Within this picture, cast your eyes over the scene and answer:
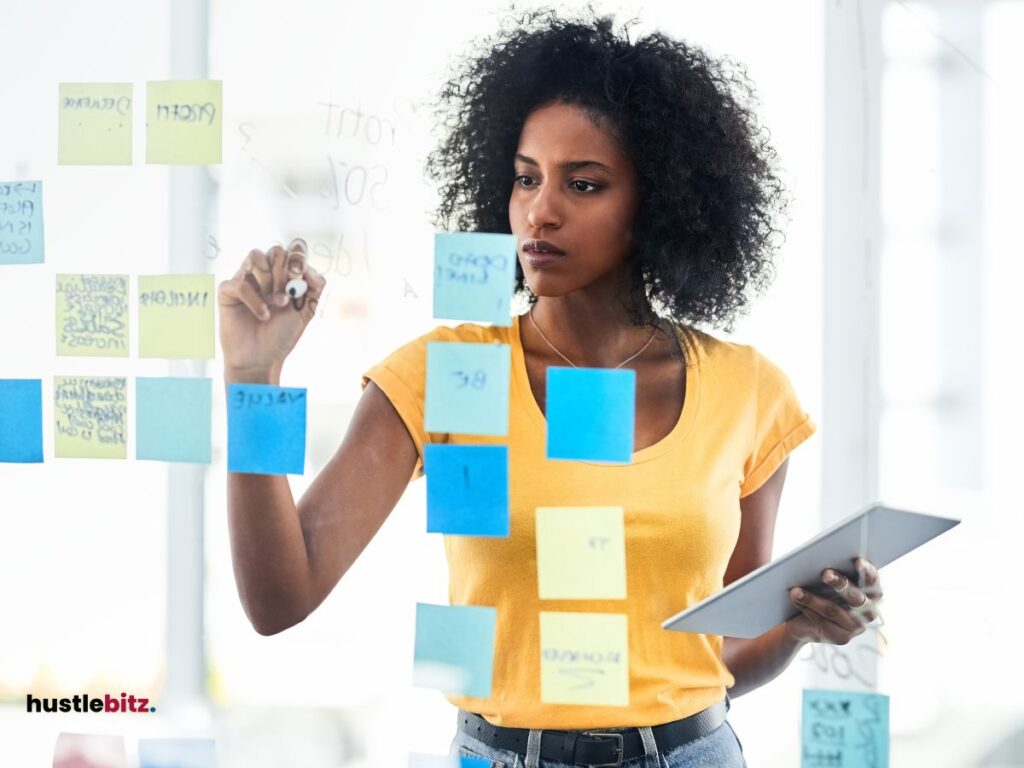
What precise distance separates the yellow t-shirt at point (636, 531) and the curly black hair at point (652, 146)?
9cm

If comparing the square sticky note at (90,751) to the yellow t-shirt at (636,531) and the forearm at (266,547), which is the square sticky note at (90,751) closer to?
the forearm at (266,547)

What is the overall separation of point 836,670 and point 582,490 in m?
0.35

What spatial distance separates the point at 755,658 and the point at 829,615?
13 centimetres

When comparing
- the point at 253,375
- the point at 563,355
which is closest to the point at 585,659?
the point at 563,355

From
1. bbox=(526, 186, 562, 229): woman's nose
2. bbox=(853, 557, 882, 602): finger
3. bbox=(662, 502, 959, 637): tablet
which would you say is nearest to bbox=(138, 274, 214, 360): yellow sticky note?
bbox=(526, 186, 562, 229): woman's nose

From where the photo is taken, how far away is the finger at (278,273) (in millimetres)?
1062

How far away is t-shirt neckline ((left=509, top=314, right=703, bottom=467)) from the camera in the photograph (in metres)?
1.04

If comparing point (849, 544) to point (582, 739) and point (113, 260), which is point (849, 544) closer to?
point (582, 739)

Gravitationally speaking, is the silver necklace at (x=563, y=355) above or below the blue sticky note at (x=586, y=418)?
above

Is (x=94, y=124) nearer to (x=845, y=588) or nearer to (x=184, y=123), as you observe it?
(x=184, y=123)

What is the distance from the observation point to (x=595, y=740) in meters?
1.00

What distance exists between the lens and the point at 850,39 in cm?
111

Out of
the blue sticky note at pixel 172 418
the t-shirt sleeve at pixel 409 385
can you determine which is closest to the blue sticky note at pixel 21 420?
the blue sticky note at pixel 172 418

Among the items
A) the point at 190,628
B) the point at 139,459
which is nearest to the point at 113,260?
the point at 139,459
